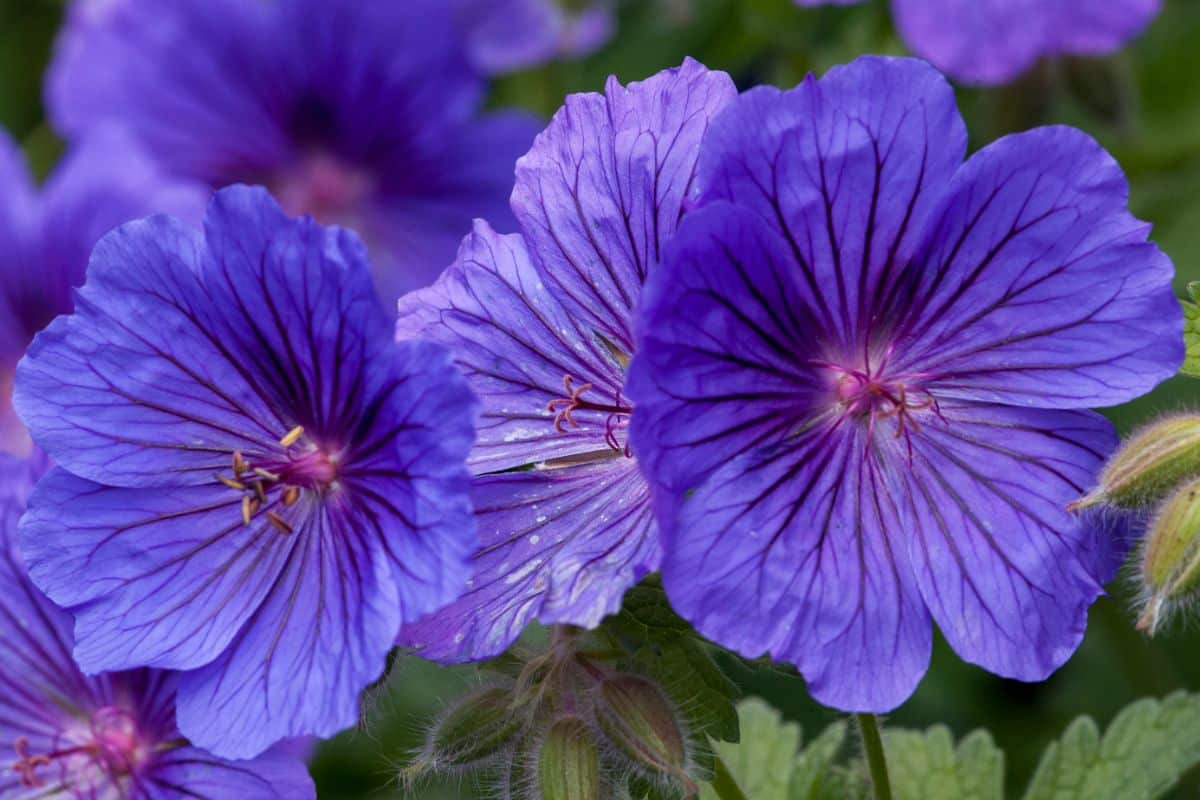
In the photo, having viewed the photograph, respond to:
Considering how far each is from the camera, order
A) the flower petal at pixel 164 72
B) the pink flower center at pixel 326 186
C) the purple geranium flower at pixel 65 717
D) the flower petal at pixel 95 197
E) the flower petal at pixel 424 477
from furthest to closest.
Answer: the pink flower center at pixel 326 186 < the flower petal at pixel 164 72 < the flower petal at pixel 95 197 < the purple geranium flower at pixel 65 717 < the flower petal at pixel 424 477

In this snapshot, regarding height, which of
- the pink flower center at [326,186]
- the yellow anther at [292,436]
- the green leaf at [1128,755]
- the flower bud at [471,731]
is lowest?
the green leaf at [1128,755]

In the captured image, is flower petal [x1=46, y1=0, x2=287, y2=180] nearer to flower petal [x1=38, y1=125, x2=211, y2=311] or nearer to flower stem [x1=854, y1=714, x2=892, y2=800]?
flower petal [x1=38, y1=125, x2=211, y2=311]

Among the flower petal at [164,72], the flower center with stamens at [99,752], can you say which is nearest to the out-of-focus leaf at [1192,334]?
the flower center with stamens at [99,752]

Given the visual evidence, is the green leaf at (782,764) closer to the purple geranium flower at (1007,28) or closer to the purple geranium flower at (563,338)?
the purple geranium flower at (563,338)

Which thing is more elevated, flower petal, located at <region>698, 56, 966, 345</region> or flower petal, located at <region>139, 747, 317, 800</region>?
flower petal, located at <region>698, 56, 966, 345</region>

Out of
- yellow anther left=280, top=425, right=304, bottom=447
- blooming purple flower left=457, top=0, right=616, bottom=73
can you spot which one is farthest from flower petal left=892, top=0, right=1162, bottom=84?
yellow anther left=280, top=425, right=304, bottom=447

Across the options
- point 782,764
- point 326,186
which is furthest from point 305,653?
point 326,186

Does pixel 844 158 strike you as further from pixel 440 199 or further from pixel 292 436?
pixel 440 199
